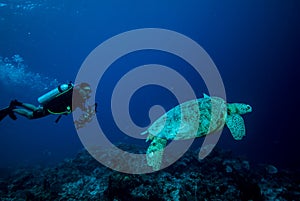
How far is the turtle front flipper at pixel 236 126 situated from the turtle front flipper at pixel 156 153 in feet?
4.85

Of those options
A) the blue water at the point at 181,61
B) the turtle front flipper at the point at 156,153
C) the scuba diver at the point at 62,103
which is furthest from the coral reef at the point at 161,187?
the blue water at the point at 181,61

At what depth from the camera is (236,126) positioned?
4.18 m

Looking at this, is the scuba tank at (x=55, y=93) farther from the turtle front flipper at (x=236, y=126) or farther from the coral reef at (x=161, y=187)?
the turtle front flipper at (x=236, y=126)

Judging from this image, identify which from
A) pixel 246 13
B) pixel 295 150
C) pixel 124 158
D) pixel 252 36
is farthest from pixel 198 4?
pixel 124 158

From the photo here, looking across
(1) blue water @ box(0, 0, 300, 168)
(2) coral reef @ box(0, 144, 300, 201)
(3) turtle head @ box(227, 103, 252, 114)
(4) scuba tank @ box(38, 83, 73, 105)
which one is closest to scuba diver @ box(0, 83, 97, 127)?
(4) scuba tank @ box(38, 83, 73, 105)

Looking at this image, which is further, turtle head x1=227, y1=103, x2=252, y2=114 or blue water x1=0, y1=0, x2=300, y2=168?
blue water x1=0, y1=0, x2=300, y2=168

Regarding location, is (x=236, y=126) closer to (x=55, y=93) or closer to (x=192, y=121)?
(x=192, y=121)

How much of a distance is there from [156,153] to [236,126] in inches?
71.0

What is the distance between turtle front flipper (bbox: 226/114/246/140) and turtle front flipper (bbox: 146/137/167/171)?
148 centimetres

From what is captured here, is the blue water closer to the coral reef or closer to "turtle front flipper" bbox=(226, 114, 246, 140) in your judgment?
the coral reef

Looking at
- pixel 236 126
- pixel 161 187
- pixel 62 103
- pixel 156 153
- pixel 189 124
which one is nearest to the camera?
pixel 189 124

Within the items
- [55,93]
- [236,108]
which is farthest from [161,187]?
[55,93]

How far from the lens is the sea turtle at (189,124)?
381cm

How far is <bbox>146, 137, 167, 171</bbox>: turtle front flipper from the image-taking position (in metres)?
3.91
